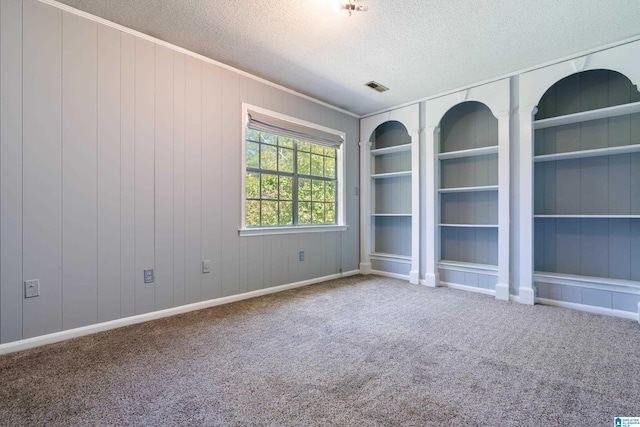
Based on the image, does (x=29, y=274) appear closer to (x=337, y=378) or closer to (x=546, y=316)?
(x=337, y=378)

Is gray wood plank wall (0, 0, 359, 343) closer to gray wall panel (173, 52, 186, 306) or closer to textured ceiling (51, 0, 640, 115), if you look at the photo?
gray wall panel (173, 52, 186, 306)

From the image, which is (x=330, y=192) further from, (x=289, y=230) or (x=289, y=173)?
(x=289, y=230)

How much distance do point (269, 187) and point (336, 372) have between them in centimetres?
245

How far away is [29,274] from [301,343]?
1970 millimetres

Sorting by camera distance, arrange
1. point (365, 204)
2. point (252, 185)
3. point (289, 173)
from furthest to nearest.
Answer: point (365, 204)
point (289, 173)
point (252, 185)

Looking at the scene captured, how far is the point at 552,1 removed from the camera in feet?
7.61

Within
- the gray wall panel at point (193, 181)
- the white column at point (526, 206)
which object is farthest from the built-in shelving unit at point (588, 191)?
the gray wall panel at point (193, 181)

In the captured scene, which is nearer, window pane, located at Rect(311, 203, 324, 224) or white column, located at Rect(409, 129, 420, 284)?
white column, located at Rect(409, 129, 420, 284)

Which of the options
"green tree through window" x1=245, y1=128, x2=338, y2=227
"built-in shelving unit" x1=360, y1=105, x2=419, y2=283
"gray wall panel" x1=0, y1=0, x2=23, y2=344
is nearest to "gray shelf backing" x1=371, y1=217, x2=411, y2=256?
"built-in shelving unit" x1=360, y1=105, x2=419, y2=283

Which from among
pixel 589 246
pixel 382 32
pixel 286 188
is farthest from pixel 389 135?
pixel 589 246

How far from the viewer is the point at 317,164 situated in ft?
14.7

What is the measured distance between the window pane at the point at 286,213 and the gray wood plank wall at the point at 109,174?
0.59 metres

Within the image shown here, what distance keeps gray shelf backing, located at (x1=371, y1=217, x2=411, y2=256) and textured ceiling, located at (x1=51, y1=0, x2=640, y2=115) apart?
2113 millimetres

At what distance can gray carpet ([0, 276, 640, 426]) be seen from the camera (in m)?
1.49
